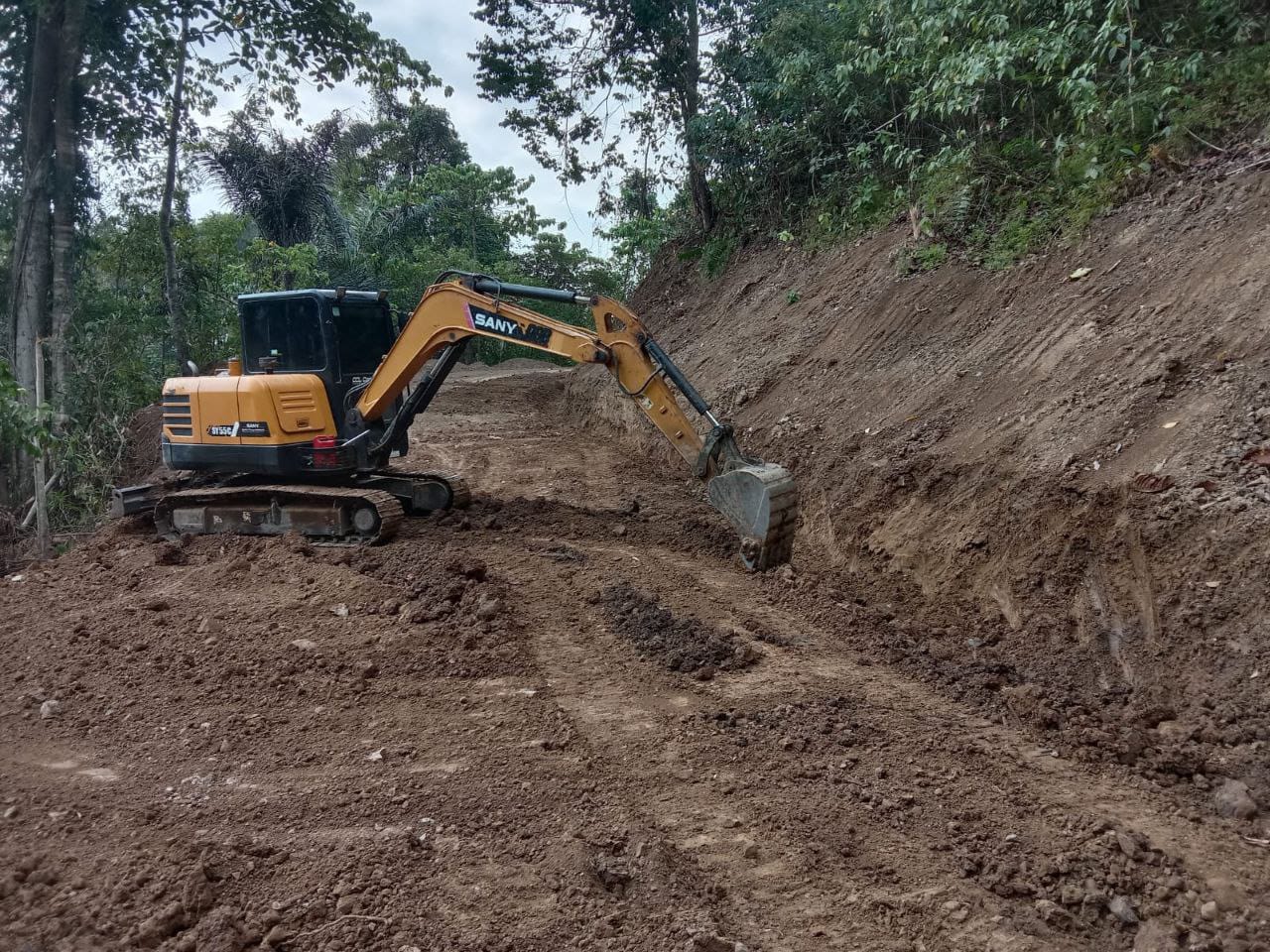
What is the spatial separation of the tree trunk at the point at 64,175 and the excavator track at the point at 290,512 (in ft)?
20.9

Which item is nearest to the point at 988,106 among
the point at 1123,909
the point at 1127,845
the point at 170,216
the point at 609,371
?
the point at 609,371

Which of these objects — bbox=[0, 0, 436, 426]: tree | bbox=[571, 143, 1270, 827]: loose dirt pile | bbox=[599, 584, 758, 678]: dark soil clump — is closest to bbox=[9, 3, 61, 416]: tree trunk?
bbox=[0, 0, 436, 426]: tree

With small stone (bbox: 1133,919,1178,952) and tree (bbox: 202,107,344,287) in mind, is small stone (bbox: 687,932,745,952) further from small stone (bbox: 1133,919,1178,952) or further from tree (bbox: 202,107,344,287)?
tree (bbox: 202,107,344,287)

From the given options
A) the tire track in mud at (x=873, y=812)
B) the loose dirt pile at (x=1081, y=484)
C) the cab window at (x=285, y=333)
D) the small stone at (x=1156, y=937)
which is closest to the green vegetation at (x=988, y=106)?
the loose dirt pile at (x=1081, y=484)

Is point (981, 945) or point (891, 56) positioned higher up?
point (891, 56)

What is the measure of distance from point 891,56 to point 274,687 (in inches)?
364

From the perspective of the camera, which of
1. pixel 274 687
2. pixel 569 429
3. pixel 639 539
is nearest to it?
pixel 274 687

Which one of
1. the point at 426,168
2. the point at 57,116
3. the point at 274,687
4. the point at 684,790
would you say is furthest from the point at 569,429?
the point at 426,168

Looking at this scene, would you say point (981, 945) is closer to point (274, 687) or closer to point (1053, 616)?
point (1053, 616)

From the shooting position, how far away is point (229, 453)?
8.18 metres

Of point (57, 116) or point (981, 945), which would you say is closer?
point (981, 945)

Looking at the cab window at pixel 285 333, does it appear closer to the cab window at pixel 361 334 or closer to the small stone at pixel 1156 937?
the cab window at pixel 361 334

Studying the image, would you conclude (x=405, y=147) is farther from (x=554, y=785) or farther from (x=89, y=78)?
(x=554, y=785)

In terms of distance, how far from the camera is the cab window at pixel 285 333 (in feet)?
26.0
